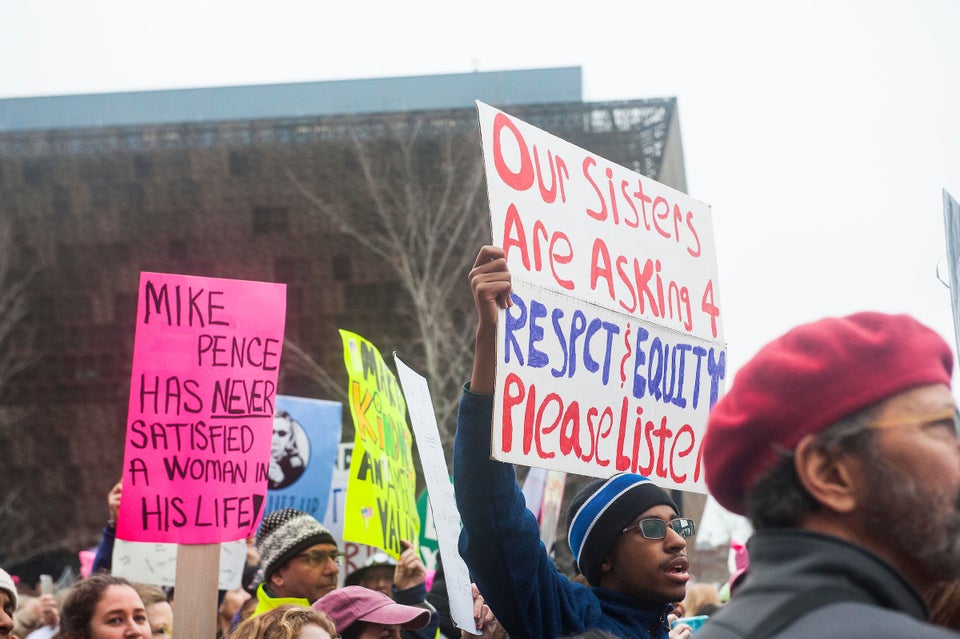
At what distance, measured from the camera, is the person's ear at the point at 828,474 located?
61.1 inches

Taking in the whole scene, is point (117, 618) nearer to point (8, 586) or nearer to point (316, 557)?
point (8, 586)

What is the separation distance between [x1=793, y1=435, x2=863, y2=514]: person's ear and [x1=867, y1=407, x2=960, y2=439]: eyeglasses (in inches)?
2.3

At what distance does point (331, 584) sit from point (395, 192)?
21.5 meters

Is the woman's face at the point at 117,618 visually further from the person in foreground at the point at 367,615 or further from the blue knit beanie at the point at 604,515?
the blue knit beanie at the point at 604,515

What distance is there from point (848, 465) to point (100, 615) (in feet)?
12.3

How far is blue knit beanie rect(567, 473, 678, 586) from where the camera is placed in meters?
3.40

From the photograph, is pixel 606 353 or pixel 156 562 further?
pixel 156 562

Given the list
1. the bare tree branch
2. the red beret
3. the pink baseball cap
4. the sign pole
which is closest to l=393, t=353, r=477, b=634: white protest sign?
the pink baseball cap

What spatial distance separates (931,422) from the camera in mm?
1561

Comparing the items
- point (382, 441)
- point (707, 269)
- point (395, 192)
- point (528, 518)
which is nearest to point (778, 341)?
point (528, 518)

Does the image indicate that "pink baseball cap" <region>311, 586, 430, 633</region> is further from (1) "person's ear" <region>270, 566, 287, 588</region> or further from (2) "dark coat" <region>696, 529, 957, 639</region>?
(2) "dark coat" <region>696, 529, 957, 639</region>

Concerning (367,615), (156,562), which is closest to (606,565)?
(367,615)

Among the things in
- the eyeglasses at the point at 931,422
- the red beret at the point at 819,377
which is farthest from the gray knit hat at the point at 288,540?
the eyeglasses at the point at 931,422

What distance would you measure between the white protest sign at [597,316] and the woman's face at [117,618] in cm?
209
